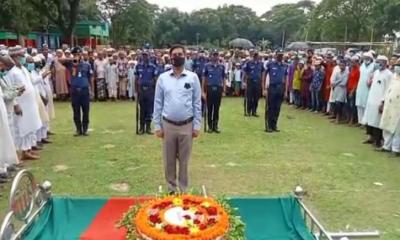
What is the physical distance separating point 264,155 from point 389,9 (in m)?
30.0

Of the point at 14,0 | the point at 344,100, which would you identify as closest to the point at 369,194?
the point at 344,100

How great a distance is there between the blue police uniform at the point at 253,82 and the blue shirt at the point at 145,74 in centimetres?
368

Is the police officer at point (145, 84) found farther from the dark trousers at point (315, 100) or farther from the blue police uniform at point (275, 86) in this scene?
the dark trousers at point (315, 100)

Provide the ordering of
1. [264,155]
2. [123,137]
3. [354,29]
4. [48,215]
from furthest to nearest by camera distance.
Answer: [354,29]
[123,137]
[264,155]
[48,215]

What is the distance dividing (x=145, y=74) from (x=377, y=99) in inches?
194

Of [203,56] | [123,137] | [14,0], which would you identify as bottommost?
[123,137]

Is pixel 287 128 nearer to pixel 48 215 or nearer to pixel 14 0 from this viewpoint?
pixel 48 215

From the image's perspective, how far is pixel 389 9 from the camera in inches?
1384

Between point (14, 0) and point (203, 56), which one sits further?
point (14, 0)

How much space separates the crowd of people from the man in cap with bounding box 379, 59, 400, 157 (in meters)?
0.02

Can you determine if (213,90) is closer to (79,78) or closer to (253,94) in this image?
(253,94)

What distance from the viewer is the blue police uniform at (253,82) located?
13.9m

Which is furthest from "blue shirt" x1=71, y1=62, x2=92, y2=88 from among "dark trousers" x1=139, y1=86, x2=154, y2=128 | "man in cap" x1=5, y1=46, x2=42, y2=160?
"man in cap" x1=5, y1=46, x2=42, y2=160

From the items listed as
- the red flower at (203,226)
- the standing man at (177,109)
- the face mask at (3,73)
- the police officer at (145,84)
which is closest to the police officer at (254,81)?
the police officer at (145,84)
